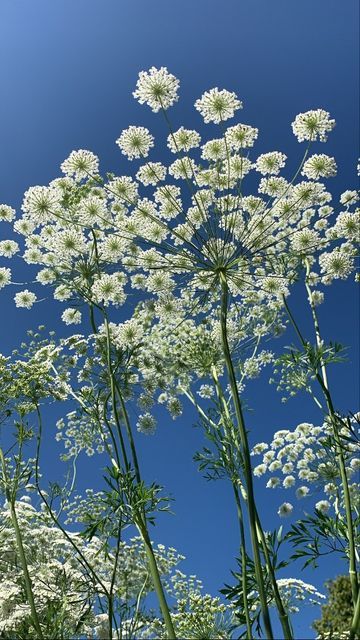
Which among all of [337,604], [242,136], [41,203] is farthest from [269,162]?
[337,604]

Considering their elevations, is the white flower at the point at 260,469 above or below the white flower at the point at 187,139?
below

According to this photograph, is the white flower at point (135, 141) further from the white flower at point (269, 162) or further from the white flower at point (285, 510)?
the white flower at point (285, 510)

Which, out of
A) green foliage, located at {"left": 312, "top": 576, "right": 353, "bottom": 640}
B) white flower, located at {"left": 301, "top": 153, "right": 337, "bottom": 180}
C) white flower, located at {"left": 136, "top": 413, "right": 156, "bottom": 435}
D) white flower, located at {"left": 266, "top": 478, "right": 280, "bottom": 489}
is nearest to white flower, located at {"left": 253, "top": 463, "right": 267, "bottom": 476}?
white flower, located at {"left": 266, "top": 478, "right": 280, "bottom": 489}

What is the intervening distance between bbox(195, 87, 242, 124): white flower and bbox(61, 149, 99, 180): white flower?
1854 millimetres

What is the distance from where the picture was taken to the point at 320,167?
873 cm

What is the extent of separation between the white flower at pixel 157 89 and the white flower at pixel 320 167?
2.45 m

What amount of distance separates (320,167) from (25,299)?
6.20 metres

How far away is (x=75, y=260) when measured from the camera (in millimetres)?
8625

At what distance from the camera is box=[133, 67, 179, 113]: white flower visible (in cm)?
782

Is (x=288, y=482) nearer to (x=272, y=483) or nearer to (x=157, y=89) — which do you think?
(x=272, y=483)

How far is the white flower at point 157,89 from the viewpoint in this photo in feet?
25.7

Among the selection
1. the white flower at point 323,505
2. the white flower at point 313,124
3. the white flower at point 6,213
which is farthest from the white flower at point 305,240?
the white flower at point 323,505

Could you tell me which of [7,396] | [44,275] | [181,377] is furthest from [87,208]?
[181,377]

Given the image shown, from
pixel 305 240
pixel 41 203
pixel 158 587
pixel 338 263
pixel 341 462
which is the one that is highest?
pixel 41 203
